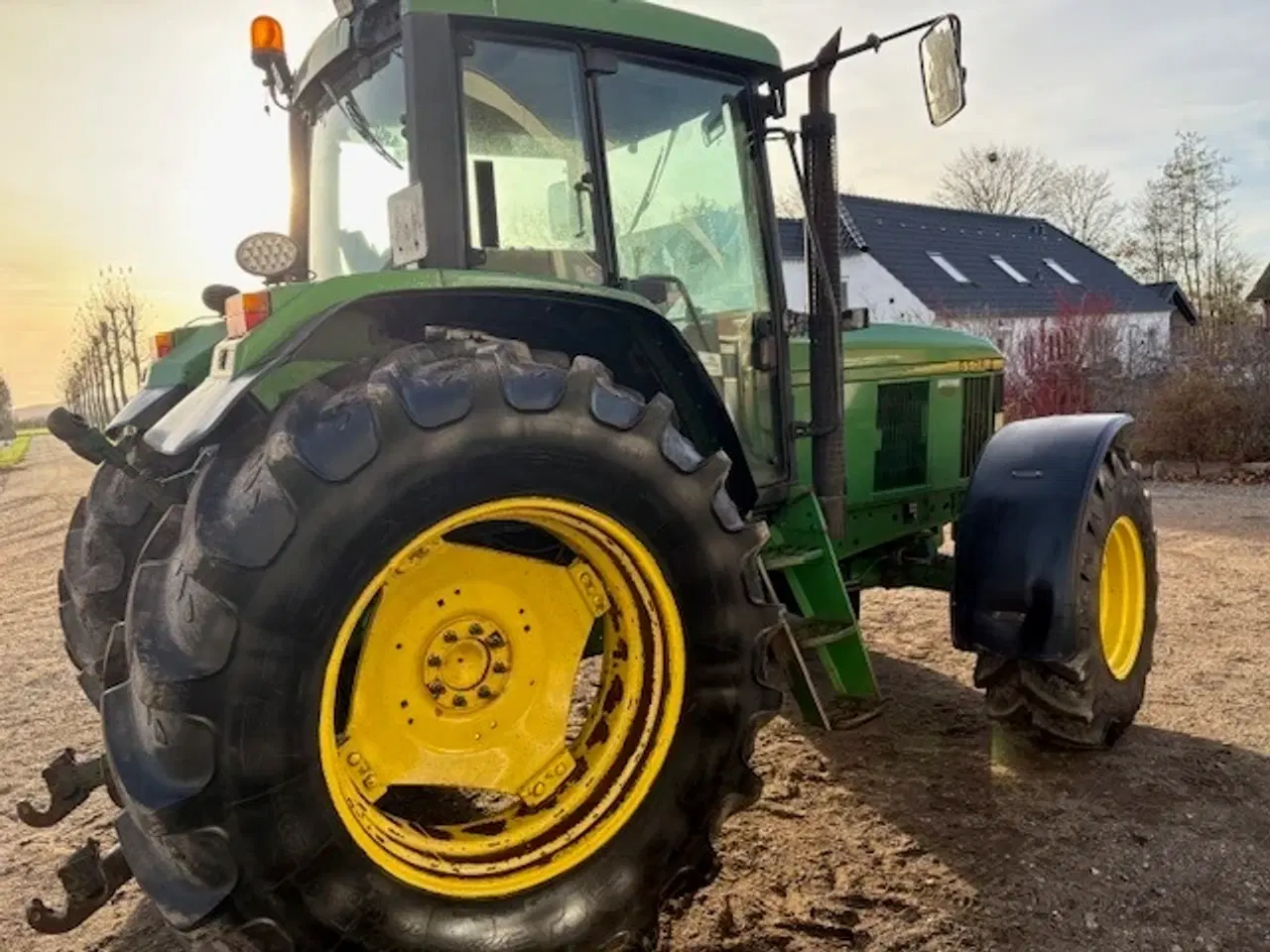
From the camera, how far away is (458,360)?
224 cm

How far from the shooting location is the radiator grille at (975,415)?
493 centimetres

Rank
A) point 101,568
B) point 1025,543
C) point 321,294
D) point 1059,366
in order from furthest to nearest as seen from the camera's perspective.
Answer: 1. point 1059,366
2. point 1025,543
3. point 101,568
4. point 321,294

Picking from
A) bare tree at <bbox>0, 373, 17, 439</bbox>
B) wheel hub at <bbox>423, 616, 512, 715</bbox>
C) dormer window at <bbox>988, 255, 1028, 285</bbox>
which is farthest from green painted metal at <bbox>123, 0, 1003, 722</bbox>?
bare tree at <bbox>0, 373, 17, 439</bbox>

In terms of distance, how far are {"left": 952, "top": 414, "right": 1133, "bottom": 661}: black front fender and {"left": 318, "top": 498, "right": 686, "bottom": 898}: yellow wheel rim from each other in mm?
1482

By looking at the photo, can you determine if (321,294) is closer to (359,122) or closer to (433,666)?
(433,666)

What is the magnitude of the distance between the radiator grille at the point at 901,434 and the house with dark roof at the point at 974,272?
1527 centimetres

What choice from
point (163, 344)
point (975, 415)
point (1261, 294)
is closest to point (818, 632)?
point (975, 415)

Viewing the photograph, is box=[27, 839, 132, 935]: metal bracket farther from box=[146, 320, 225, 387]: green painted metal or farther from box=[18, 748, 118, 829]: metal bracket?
box=[146, 320, 225, 387]: green painted metal

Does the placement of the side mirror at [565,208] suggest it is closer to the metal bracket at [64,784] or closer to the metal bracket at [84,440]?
the metal bracket at [84,440]

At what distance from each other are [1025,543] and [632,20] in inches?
81.1

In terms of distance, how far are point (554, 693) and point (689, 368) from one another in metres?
0.99

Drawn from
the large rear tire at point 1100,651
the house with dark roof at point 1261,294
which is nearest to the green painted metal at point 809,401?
the large rear tire at point 1100,651

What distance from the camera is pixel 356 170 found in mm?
3385

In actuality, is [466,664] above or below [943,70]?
below
